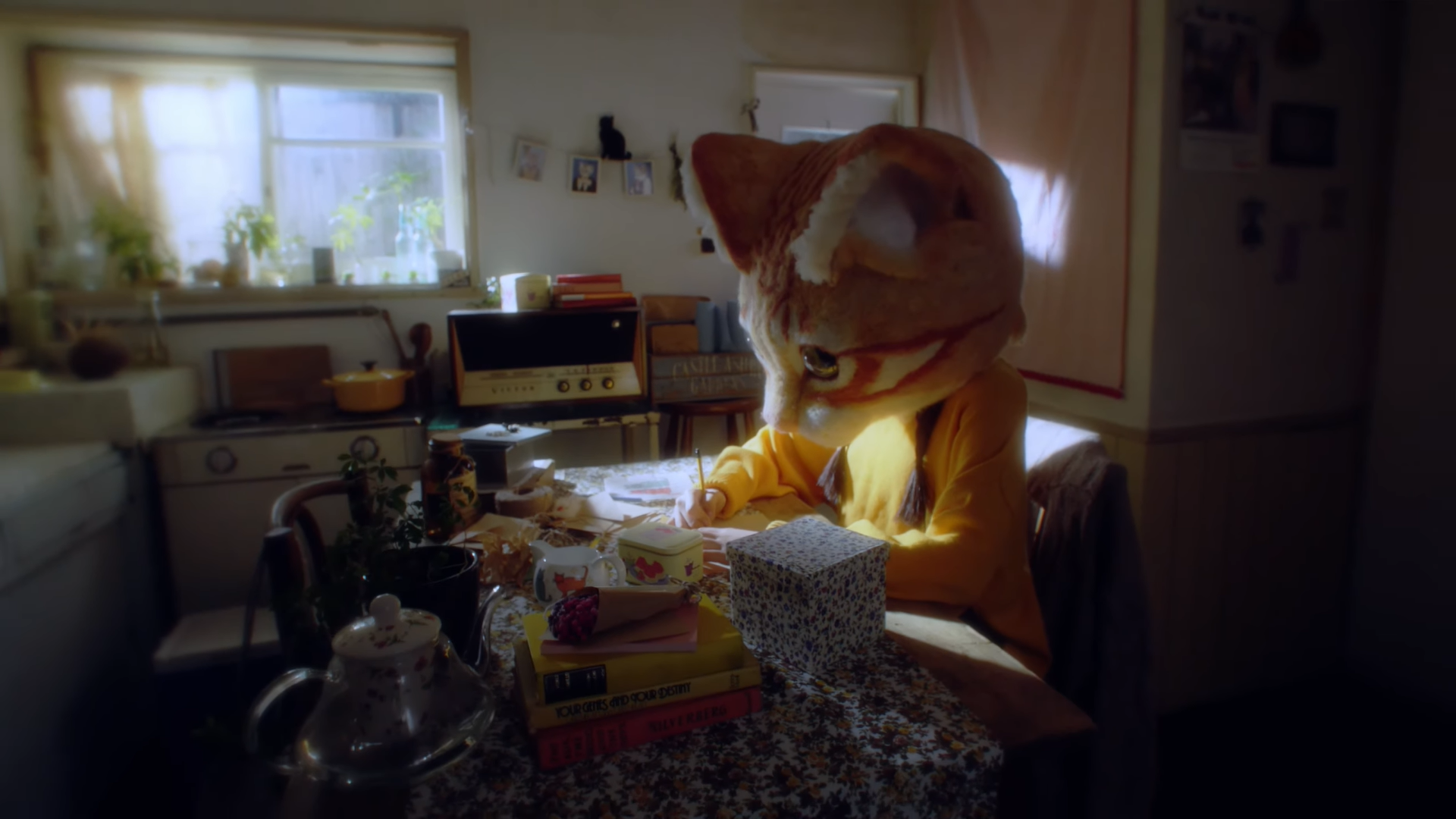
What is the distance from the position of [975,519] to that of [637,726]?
548 millimetres

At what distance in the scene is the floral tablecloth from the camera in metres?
0.67

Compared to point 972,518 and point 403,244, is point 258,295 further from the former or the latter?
point 972,518

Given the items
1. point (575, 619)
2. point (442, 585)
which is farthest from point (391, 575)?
point (575, 619)

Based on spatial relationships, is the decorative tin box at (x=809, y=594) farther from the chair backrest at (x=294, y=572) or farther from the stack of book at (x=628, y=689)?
the chair backrest at (x=294, y=572)

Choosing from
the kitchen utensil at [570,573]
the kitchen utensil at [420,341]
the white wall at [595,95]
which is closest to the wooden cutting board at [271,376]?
the white wall at [595,95]

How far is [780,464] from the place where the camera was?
5.06 feet

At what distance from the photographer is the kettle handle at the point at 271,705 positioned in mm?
663

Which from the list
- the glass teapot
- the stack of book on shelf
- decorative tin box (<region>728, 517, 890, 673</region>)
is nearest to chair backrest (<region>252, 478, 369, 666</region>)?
the glass teapot

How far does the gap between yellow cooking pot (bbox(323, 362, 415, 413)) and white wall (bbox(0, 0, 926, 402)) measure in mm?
327

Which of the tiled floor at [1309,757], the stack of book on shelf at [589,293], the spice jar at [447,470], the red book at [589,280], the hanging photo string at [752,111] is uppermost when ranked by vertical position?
the hanging photo string at [752,111]

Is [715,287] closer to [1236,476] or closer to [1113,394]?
[1113,394]

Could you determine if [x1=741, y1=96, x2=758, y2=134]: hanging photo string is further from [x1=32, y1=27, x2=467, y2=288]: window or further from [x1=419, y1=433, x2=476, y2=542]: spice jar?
[x1=419, y1=433, x2=476, y2=542]: spice jar

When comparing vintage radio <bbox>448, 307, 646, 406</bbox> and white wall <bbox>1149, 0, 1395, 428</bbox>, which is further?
vintage radio <bbox>448, 307, 646, 406</bbox>

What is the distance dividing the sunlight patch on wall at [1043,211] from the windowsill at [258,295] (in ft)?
6.25
